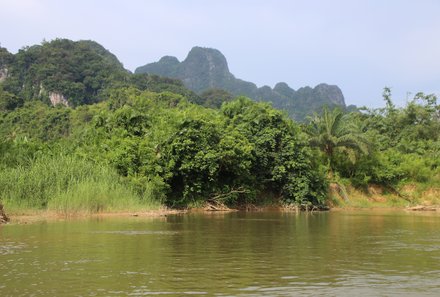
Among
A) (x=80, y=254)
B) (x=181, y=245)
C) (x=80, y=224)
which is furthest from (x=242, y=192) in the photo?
(x=80, y=254)

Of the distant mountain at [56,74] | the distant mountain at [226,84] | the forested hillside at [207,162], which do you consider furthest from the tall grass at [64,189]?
the distant mountain at [226,84]

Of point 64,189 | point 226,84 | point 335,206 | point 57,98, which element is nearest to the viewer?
point 64,189

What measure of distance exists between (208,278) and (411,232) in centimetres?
945

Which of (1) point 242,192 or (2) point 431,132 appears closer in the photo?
(1) point 242,192

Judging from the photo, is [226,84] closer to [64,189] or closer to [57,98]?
[57,98]

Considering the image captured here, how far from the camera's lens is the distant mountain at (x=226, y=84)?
122 metres

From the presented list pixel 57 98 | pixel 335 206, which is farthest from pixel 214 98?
pixel 335 206

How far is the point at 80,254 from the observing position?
9914mm

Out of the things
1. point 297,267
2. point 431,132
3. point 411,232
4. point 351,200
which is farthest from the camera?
point 431,132

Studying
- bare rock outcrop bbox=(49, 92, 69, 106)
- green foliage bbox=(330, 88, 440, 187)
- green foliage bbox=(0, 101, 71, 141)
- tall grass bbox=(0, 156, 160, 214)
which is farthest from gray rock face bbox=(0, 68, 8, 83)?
tall grass bbox=(0, 156, 160, 214)

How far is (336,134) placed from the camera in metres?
34.0

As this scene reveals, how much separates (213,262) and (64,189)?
12.9 meters

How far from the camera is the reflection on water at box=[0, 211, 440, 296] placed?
23.0 ft

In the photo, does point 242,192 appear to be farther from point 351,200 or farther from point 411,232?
point 411,232
